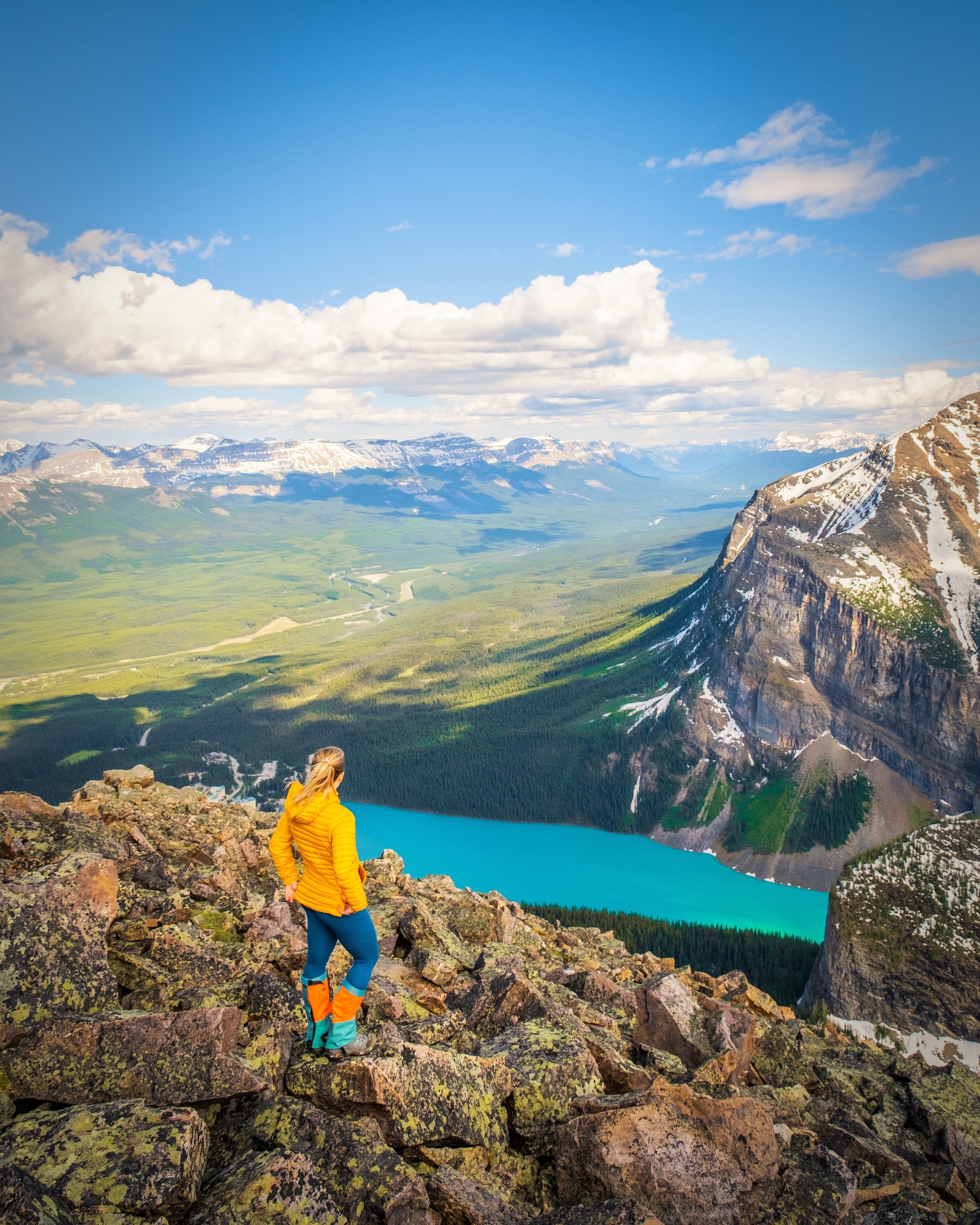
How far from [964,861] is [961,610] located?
307 feet

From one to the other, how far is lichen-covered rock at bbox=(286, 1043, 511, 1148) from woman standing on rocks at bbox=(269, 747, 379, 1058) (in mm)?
720

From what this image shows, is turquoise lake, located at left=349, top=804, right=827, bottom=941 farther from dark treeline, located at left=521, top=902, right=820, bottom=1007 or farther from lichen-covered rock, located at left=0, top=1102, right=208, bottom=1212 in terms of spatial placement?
lichen-covered rock, located at left=0, top=1102, right=208, bottom=1212

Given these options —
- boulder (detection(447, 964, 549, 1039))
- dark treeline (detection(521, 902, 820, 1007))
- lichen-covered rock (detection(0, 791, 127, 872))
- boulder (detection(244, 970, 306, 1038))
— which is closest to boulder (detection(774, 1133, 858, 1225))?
boulder (detection(447, 964, 549, 1039))

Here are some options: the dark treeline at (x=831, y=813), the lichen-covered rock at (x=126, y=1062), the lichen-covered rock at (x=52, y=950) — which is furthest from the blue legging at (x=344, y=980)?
the dark treeline at (x=831, y=813)

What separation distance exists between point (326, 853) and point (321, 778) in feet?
4.79

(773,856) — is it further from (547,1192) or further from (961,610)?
(547,1192)

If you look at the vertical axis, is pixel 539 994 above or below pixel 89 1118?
below

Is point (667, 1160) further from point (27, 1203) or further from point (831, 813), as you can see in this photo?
point (831, 813)

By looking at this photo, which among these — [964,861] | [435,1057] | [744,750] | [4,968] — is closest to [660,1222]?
[435,1057]

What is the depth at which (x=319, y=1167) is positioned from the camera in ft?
35.7

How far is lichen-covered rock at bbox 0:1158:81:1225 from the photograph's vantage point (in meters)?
8.18

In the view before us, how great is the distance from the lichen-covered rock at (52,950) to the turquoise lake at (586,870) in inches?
4227

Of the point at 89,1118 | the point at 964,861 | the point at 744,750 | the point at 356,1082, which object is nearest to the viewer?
the point at 89,1118

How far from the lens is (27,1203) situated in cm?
831
